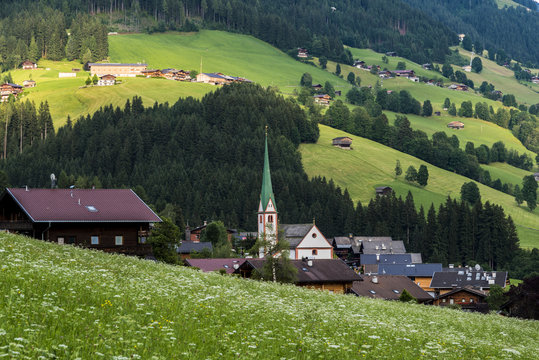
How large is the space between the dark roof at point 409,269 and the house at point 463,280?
11036mm

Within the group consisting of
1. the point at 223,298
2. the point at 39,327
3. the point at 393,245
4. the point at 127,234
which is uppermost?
the point at 39,327

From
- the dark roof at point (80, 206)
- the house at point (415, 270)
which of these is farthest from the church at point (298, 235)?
the dark roof at point (80, 206)

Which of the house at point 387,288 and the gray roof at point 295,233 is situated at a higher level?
the house at point 387,288

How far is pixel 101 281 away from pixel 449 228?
152560 mm

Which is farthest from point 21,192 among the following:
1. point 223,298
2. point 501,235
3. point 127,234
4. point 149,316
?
point 501,235

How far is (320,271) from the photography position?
3447 inches

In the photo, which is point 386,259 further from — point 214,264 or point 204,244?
point 214,264

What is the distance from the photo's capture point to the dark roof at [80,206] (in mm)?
64750

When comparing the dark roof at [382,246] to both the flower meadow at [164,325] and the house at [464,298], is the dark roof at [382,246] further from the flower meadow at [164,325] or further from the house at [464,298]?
the flower meadow at [164,325]

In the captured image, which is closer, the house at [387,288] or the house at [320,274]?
the house at [320,274]

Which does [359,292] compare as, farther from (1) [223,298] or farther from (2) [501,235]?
(2) [501,235]

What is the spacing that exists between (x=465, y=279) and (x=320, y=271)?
5245 centimetres

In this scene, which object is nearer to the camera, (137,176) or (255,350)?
(255,350)

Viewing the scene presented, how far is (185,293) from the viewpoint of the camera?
2403 centimetres
